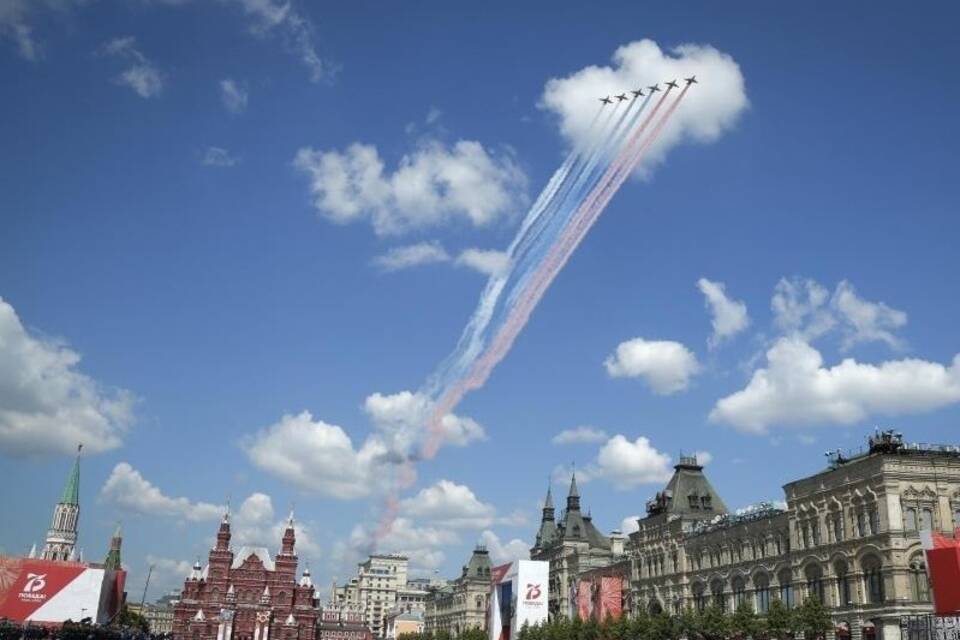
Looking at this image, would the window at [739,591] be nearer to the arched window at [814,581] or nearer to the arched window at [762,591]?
the arched window at [762,591]

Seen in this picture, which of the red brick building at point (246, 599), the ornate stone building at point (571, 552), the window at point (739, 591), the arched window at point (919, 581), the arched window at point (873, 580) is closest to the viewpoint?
the arched window at point (919, 581)

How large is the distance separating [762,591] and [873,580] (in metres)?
17.8

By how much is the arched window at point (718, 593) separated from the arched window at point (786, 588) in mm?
11305

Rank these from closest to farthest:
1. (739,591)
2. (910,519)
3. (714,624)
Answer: (910,519) → (714,624) → (739,591)

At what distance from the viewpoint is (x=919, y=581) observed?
6594 cm

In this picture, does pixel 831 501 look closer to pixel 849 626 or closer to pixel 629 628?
pixel 849 626

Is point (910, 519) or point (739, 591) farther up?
point (910, 519)

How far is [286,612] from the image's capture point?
176 m

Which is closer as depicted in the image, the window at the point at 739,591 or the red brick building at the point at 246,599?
the window at the point at 739,591

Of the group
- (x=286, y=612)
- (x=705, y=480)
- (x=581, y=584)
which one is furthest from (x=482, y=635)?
(x=705, y=480)

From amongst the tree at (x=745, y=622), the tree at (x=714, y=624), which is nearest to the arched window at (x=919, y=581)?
the tree at (x=745, y=622)

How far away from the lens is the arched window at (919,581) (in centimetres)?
6550

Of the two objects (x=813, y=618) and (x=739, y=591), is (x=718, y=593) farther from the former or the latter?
(x=813, y=618)

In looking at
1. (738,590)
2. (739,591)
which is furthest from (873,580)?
(738,590)
